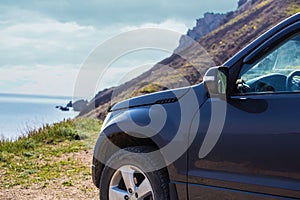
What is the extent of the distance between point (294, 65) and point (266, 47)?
316mm

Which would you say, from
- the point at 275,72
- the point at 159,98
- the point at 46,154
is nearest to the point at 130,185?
the point at 159,98

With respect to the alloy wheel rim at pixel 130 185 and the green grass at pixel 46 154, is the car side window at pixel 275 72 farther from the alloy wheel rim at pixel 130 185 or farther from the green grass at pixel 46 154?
the green grass at pixel 46 154

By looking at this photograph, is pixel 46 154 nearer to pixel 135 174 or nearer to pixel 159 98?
pixel 135 174

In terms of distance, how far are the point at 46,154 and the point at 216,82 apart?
638 centimetres

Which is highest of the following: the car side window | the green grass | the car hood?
the car side window

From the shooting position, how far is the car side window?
2.97 metres

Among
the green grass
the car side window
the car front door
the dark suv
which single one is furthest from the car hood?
the green grass

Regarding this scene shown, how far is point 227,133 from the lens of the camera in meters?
2.97

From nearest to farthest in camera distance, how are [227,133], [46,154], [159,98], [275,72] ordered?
[227,133]
[275,72]
[159,98]
[46,154]

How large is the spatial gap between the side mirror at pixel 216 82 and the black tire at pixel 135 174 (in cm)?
79

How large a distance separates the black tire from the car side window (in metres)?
0.99

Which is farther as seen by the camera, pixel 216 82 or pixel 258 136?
pixel 216 82

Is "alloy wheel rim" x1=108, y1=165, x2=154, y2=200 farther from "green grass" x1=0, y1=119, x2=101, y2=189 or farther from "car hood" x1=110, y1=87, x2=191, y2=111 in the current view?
"green grass" x1=0, y1=119, x2=101, y2=189

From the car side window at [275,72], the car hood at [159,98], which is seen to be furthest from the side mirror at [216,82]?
the car hood at [159,98]
